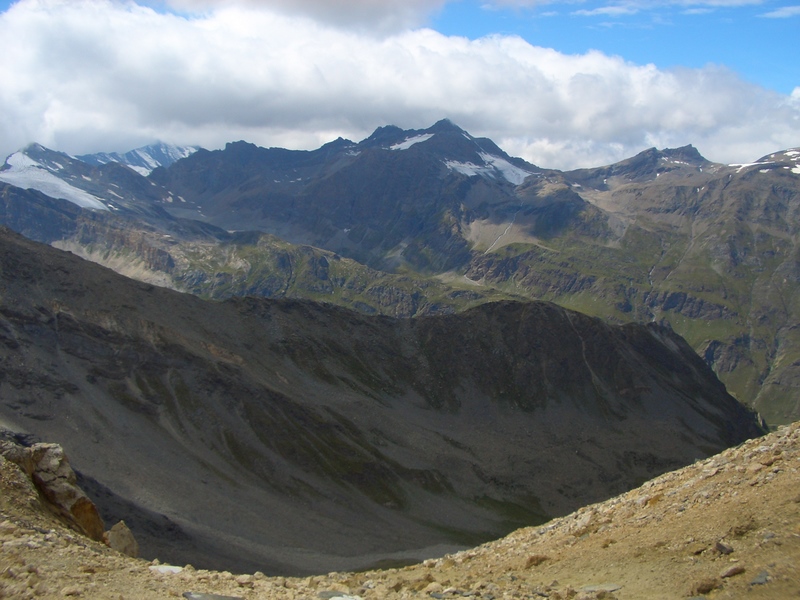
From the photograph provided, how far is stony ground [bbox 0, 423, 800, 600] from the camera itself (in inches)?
845

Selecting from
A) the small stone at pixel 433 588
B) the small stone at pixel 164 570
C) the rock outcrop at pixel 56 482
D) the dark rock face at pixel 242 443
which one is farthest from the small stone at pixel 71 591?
the dark rock face at pixel 242 443

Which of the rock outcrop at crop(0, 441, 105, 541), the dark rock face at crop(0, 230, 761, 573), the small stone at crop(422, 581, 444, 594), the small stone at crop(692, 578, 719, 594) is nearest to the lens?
the small stone at crop(692, 578, 719, 594)

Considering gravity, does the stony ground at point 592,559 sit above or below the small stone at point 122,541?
above

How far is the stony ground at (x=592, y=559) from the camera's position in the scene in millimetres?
21469

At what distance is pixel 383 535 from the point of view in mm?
135125

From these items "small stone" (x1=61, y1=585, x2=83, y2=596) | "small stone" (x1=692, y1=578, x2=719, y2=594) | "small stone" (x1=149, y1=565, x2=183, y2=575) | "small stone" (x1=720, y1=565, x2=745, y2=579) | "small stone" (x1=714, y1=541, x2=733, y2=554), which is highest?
"small stone" (x1=714, y1=541, x2=733, y2=554)

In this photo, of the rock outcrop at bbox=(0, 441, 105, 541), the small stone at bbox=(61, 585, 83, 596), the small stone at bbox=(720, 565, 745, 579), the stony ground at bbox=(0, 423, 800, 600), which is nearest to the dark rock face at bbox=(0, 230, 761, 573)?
the rock outcrop at bbox=(0, 441, 105, 541)

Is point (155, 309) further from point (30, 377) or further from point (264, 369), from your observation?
point (30, 377)

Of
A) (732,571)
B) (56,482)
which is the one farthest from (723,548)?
(56,482)

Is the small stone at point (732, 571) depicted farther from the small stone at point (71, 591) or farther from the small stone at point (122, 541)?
the small stone at point (122, 541)

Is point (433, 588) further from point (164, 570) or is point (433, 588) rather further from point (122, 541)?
point (122, 541)

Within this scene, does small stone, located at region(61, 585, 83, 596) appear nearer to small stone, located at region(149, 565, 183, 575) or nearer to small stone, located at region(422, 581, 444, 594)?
small stone, located at region(149, 565, 183, 575)

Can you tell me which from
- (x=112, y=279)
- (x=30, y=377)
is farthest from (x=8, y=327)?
(x=112, y=279)

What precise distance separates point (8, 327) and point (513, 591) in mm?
154674
